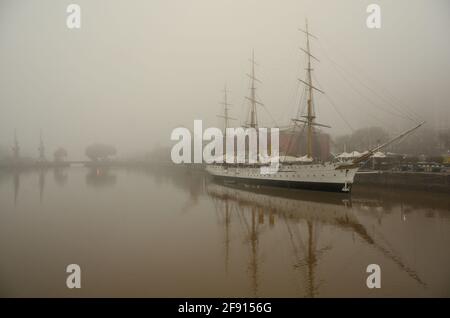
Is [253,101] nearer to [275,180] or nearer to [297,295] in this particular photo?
[275,180]

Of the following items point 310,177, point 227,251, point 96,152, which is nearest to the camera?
point 227,251

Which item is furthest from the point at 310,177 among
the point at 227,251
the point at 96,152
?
the point at 96,152

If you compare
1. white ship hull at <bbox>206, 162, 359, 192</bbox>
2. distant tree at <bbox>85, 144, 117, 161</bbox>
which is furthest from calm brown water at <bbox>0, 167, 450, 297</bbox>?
distant tree at <bbox>85, 144, 117, 161</bbox>

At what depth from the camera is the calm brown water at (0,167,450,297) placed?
244 inches

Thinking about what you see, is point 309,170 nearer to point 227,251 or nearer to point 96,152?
point 227,251

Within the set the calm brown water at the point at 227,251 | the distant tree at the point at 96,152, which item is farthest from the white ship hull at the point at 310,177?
the distant tree at the point at 96,152

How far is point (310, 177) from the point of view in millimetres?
22984

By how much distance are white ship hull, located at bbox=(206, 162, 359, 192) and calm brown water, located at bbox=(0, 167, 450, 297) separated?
18.1 feet

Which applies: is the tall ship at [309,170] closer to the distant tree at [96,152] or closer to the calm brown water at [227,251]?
the calm brown water at [227,251]

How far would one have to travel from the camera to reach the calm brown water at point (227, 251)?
619cm

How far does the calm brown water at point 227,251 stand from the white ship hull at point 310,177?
5531 mm

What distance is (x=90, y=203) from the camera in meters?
18.1

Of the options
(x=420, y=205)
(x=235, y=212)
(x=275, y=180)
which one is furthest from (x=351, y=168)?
(x=235, y=212)

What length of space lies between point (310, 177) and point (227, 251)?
1623cm
